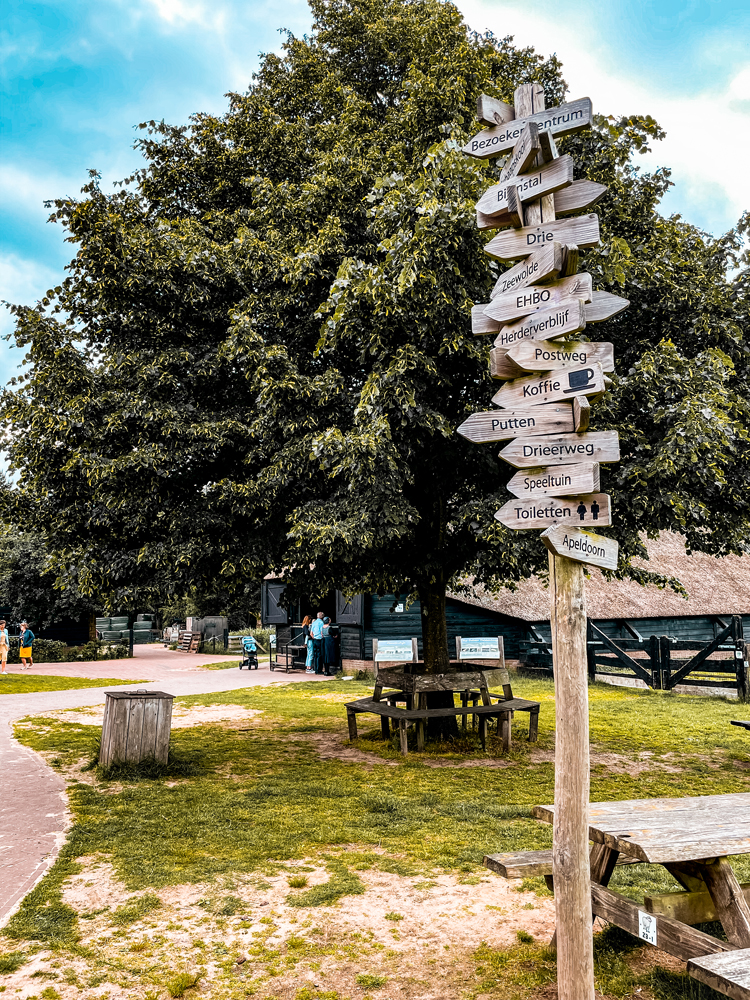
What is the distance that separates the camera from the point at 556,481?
11.3 feet

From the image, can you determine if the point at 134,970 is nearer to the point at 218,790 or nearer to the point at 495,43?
the point at 218,790

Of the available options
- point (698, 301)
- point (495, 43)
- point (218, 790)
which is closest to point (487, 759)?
point (218, 790)

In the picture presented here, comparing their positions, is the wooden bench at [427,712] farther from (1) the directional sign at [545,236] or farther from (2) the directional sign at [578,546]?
(1) the directional sign at [545,236]

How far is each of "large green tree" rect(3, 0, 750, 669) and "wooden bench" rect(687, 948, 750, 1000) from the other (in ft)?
16.7

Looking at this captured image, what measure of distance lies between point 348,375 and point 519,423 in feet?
18.6

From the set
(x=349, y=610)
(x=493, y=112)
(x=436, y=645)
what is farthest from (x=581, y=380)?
(x=349, y=610)

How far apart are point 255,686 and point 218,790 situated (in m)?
12.3

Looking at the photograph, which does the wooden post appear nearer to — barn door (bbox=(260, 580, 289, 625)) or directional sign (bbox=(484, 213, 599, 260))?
directional sign (bbox=(484, 213, 599, 260))

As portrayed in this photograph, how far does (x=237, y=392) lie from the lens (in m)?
9.41

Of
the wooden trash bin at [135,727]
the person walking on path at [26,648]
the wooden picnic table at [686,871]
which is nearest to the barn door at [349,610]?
the wooden trash bin at [135,727]

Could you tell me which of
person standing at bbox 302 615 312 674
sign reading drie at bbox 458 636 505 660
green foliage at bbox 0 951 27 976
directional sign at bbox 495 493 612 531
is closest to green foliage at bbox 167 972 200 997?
green foliage at bbox 0 951 27 976

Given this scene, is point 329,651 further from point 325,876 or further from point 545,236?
point 545,236

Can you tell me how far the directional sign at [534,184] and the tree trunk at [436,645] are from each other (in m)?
7.07

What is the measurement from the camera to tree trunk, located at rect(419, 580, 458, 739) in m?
10.4
